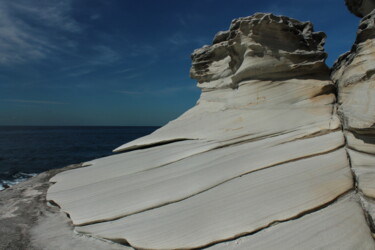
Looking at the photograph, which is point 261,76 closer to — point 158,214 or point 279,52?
point 279,52

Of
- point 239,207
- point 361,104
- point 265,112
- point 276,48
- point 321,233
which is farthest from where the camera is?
point 276,48

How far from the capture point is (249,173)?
4.33m

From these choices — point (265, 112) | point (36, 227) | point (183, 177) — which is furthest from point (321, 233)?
point (36, 227)

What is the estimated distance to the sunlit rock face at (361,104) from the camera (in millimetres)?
3744

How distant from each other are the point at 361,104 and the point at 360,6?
5.62 metres

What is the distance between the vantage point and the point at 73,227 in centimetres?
449

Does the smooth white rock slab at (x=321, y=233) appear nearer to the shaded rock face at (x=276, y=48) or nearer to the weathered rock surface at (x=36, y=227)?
the weathered rock surface at (x=36, y=227)

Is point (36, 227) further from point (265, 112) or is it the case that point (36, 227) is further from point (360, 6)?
point (360, 6)

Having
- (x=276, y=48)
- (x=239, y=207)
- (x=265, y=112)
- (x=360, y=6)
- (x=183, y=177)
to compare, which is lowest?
(x=239, y=207)

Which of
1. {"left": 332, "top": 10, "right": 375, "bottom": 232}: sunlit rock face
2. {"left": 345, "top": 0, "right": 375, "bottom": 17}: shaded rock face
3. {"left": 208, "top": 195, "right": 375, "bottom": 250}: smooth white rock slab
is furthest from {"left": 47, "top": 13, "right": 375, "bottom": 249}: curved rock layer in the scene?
{"left": 345, "top": 0, "right": 375, "bottom": 17}: shaded rock face

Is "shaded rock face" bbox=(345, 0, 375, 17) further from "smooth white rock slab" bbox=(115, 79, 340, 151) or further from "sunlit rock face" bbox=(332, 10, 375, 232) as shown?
"smooth white rock slab" bbox=(115, 79, 340, 151)

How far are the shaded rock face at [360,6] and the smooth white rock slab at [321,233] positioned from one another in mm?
6854

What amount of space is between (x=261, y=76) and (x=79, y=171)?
5.03 m

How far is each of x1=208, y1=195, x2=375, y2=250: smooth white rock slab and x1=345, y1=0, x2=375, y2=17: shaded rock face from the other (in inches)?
270
